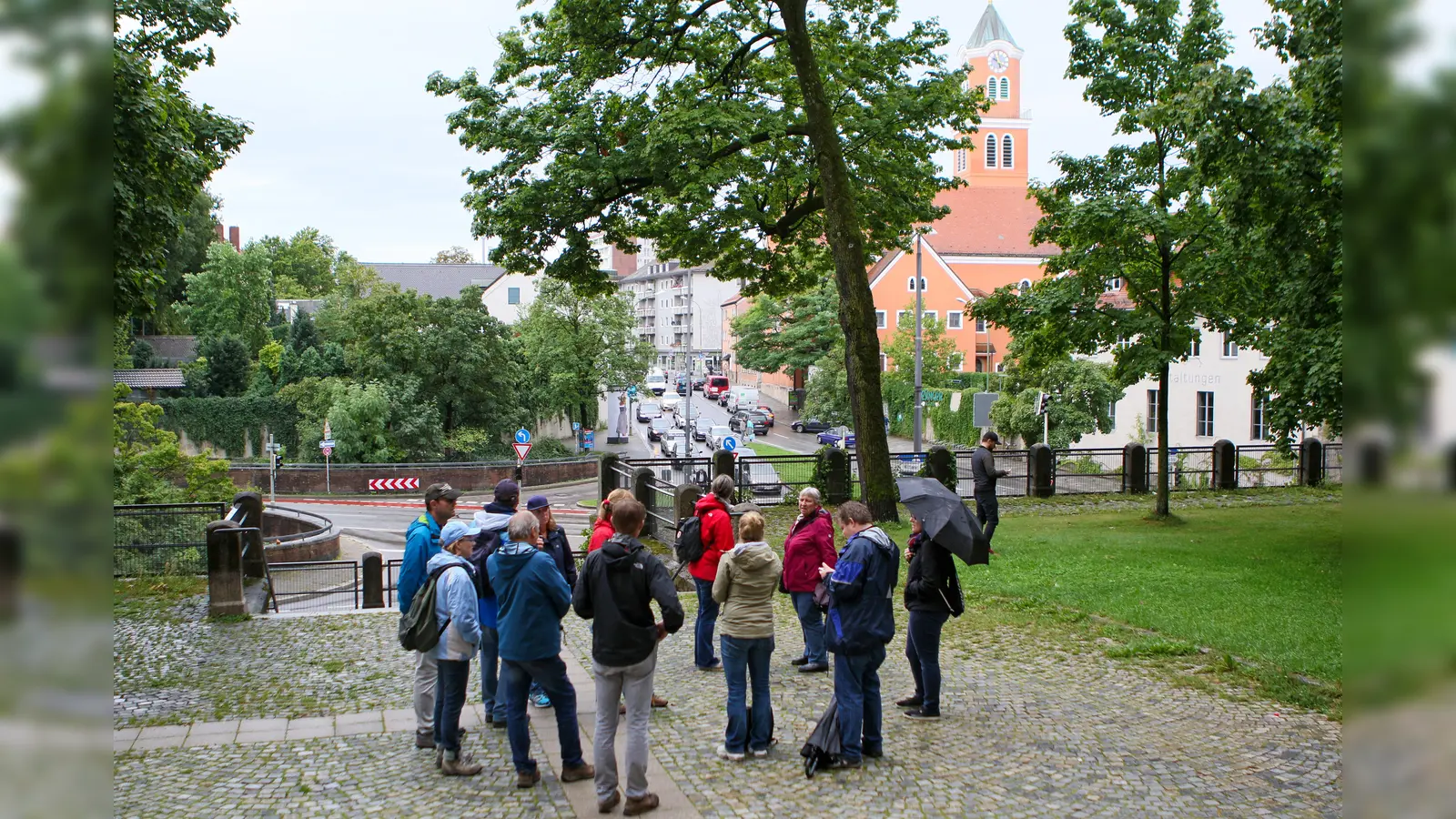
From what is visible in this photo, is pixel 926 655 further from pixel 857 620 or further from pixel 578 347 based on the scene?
pixel 578 347

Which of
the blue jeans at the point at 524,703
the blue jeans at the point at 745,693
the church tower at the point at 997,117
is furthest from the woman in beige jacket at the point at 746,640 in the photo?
the church tower at the point at 997,117

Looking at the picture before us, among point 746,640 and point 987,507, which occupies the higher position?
point 987,507

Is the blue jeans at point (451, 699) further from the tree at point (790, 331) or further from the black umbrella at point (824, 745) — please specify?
the tree at point (790, 331)

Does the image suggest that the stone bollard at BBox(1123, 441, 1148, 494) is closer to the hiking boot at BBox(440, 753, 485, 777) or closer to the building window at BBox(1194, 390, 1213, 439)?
the building window at BBox(1194, 390, 1213, 439)

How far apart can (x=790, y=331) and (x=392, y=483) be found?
29.0m

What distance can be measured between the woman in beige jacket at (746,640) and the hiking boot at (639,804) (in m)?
1.08

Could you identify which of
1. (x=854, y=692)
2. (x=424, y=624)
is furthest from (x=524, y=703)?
(x=854, y=692)

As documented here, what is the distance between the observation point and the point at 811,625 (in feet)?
33.4

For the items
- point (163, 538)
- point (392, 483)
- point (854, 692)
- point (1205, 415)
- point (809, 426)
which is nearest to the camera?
point (854, 692)

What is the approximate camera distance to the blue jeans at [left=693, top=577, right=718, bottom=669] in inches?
420

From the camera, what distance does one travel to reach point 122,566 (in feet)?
56.5

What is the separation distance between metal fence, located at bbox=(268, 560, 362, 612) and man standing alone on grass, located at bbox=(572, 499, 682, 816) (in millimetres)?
12771

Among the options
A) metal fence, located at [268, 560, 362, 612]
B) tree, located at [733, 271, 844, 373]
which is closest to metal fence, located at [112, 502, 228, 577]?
metal fence, located at [268, 560, 362, 612]
